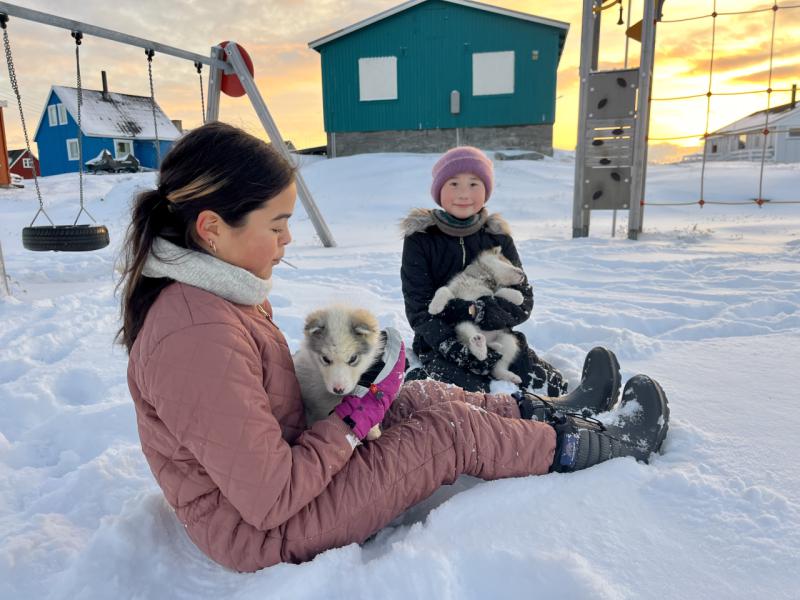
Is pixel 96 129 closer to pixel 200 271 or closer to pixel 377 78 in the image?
pixel 377 78

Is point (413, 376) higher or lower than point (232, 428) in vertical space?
lower

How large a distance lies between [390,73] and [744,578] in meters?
22.3

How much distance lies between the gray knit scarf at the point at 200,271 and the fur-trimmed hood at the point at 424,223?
192 centimetres

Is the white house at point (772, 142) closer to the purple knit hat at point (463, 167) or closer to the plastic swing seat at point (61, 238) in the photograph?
the purple knit hat at point (463, 167)

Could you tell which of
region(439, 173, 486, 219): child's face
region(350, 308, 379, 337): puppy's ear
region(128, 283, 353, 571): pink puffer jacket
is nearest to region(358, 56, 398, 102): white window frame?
region(439, 173, 486, 219): child's face

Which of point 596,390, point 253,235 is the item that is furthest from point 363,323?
point 596,390

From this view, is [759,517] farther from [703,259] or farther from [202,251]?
[703,259]

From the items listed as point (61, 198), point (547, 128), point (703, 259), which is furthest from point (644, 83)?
point (61, 198)

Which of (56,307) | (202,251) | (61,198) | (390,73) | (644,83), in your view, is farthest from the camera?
(390,73)

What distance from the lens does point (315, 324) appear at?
219cm

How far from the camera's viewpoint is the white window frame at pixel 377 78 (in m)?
21.4

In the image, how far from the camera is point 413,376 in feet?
10.7

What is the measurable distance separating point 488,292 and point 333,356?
1.52 metres

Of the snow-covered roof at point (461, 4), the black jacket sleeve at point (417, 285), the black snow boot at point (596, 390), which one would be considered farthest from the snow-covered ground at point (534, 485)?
the snow-covered roof at point (461, 4)
